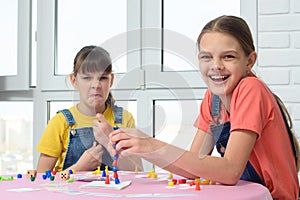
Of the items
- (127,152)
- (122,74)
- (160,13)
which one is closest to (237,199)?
(127,152)

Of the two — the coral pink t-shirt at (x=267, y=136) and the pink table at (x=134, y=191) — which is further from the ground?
the coral pink t-shirt at (x=267, y=136)

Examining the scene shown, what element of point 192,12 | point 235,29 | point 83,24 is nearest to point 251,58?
point 235,29

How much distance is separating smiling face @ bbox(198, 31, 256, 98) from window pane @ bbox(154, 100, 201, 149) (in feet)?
0.37

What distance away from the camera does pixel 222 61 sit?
3.81 ft

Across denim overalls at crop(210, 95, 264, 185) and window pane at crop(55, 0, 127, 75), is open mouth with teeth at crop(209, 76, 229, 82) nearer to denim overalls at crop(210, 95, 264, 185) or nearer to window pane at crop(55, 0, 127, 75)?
denim overalls at crop(210, 95, 264, 185)

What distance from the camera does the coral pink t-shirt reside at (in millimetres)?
1138

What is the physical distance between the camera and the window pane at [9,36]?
7.73ft

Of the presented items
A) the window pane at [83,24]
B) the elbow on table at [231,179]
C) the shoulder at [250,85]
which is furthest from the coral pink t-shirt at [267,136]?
the window pane at [83,24]

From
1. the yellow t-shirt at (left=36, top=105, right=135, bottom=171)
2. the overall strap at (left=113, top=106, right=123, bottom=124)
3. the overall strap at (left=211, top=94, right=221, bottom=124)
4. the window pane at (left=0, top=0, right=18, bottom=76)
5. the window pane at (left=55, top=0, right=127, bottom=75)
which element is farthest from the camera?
the window pane at (left=0, top=0, right=18, bottom=76)

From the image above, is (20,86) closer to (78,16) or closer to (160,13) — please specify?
(78,16)

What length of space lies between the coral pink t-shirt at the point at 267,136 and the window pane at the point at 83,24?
1.09 metres

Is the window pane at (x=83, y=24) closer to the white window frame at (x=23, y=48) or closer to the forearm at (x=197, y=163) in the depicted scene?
the white window frame at (x=23, y=48)

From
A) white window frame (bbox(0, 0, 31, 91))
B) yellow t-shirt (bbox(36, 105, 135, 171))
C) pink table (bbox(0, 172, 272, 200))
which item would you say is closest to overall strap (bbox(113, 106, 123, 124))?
pink table (bbox(0, 172, 272, 200))

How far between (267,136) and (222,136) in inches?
5.4
